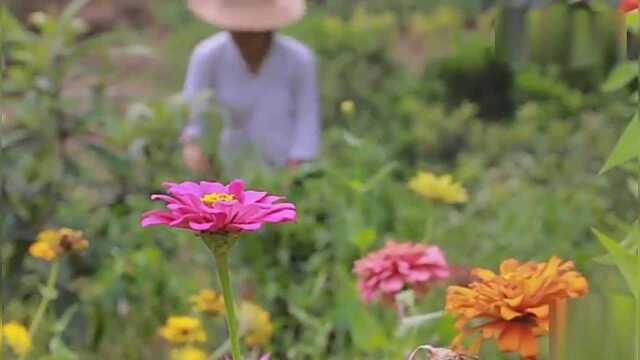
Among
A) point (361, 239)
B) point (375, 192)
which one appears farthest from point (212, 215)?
point (375, 192)

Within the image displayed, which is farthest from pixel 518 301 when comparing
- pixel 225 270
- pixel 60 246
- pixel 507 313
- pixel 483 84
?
pixel 483 84

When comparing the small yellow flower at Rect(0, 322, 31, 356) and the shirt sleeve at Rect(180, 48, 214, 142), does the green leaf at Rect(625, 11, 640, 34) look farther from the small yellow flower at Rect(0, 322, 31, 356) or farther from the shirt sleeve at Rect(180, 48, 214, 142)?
the shirt sleeve at Rect(180, 48, 214, 142)

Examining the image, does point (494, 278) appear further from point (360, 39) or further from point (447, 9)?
point (447, 9)

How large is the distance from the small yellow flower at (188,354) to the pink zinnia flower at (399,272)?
257mm

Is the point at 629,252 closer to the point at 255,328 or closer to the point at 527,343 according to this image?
the point at 527,343

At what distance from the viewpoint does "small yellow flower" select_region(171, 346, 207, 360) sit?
1.45 meters

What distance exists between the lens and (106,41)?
2.03 meters

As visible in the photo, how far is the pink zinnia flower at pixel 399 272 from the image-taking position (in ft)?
3.99

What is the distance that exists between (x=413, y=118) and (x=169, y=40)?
1026 mm

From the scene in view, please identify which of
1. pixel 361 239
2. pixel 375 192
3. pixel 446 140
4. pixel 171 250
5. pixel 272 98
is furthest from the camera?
pixel 446 140

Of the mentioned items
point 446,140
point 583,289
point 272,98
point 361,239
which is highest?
point 446,140

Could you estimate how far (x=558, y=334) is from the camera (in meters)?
0.71

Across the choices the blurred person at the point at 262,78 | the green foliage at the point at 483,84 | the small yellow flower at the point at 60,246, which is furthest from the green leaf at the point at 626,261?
the green foliage at the point at 483,84

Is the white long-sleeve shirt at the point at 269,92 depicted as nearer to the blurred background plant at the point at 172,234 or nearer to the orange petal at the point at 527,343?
the blurred background plant at the point at 172,234
